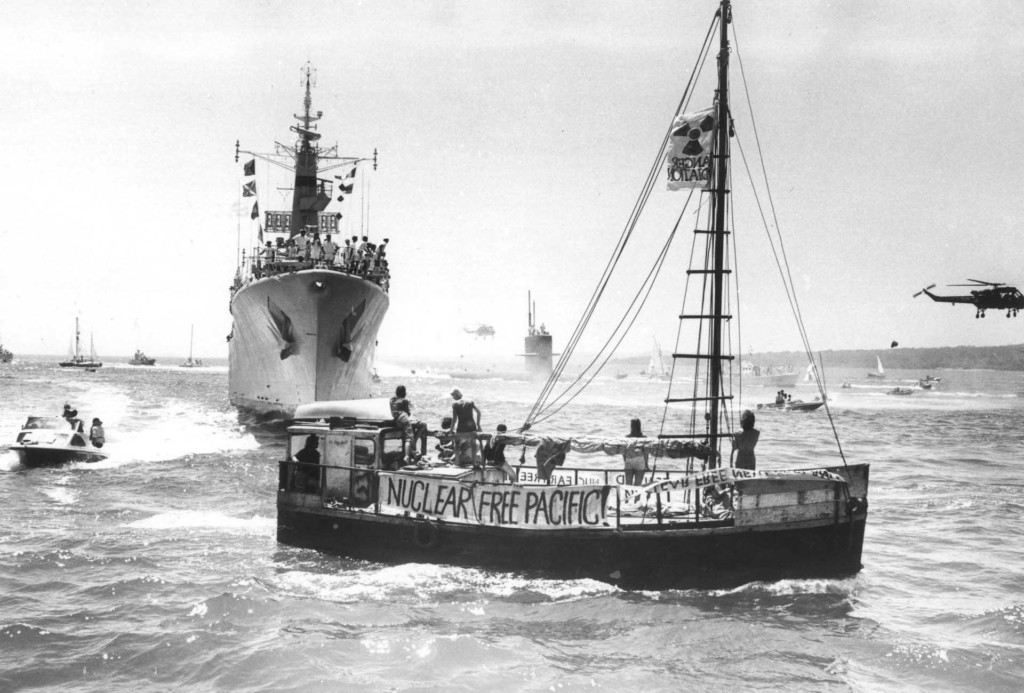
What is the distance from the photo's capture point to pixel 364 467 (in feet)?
42.9

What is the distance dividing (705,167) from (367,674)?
398 inches

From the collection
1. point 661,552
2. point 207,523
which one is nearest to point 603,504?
point 661,552

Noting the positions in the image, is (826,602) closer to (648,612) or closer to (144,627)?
(648,612)

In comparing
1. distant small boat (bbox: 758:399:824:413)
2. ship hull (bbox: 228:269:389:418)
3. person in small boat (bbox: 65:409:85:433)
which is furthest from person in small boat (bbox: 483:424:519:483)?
distant small boat (bbox: 758:399:824:413)

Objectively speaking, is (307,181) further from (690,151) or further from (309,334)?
→ (690,151)

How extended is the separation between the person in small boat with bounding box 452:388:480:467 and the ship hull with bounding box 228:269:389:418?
1814 centimetres

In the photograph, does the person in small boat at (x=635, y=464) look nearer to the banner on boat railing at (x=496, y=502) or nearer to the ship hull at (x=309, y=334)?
the banner on boat railing at (x=496, y=502)

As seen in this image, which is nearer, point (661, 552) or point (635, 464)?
point (661, 552)

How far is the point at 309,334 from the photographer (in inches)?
1230

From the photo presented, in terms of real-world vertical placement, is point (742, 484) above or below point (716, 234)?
below

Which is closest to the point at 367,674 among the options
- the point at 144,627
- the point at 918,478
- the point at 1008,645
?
the point at 144,627

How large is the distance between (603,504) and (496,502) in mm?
1678

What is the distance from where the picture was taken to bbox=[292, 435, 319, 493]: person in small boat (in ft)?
42.6

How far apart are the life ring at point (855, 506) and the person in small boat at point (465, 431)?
20.8ft
